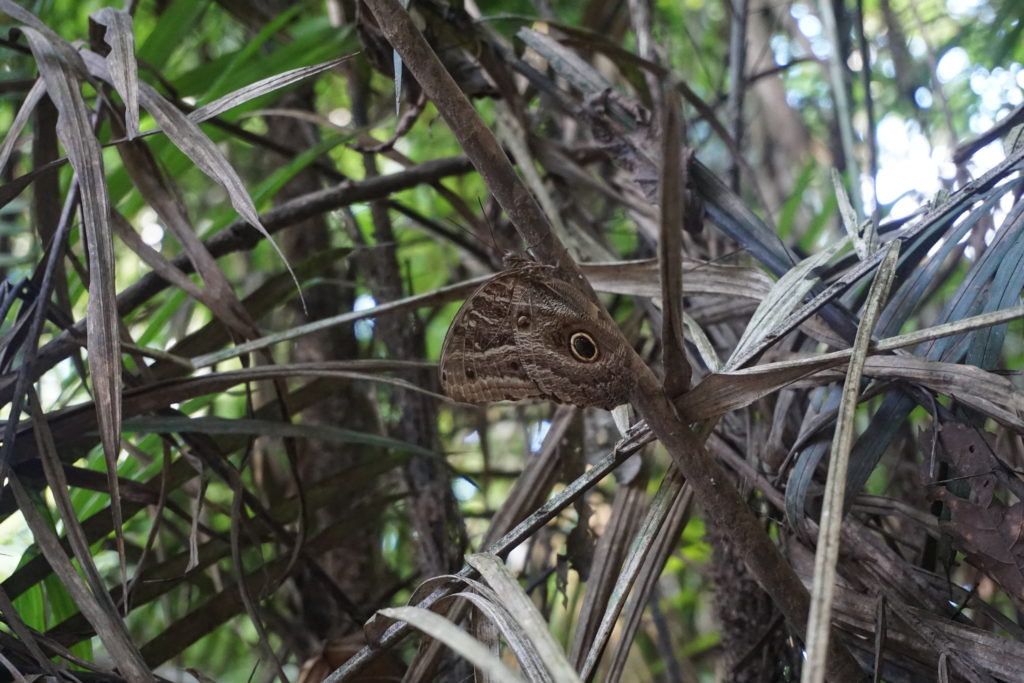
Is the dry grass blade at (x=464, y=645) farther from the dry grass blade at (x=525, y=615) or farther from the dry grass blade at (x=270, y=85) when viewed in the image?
the dry grass blade at (x=270, y=85)

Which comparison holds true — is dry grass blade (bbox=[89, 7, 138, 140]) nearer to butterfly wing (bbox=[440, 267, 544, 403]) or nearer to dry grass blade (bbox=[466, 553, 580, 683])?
butterfly wing (bbox=[440, 267, 544, 403])

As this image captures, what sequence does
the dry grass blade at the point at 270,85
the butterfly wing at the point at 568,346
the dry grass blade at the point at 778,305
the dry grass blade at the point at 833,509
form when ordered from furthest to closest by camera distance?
the dry grass blade at the point at 270,85, the dry grass blade at the point at 778,305, the butterfly wing at the point at 568,346, the dry grass blade at the point at 833,509

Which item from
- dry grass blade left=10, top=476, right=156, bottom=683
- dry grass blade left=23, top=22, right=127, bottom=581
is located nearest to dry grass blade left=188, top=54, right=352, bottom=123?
dry grass blade left=23, top=22, right=127, bottom=581

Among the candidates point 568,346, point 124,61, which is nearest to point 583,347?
point 568,346

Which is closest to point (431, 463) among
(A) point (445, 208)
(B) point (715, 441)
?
(B) point (715, 441)

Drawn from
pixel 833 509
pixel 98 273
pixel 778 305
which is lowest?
pixel 833 509

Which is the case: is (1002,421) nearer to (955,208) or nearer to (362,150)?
(955,208)

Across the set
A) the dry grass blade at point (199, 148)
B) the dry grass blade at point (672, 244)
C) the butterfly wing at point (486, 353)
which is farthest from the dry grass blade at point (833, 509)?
the dry grass blade at point (199, 148)

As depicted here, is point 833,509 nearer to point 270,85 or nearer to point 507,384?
point 507,384
